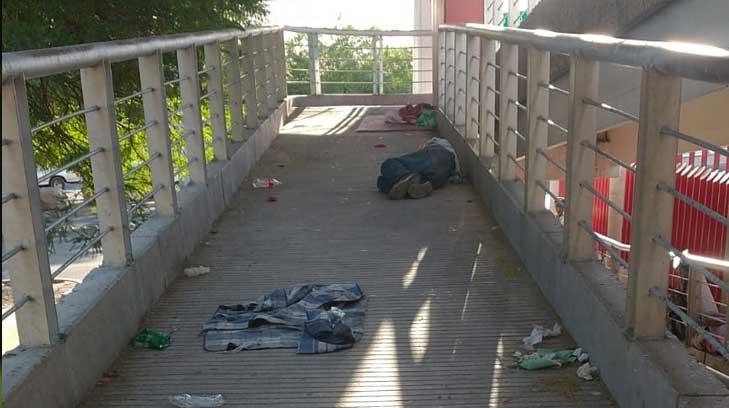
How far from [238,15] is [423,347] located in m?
5.22

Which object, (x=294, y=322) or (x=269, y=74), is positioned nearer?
(x=294, y=322)

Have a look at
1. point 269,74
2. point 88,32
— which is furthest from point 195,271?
point 269,74

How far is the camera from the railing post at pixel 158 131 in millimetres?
4289

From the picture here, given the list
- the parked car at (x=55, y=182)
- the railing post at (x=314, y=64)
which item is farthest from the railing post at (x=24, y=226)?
the railing post at (x=314, y=64)

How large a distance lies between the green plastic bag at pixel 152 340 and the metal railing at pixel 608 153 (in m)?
1.86

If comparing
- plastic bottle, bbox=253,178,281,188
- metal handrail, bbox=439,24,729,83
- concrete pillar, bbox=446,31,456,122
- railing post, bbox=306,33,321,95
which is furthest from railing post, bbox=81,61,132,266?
railing post, bbox=306,33,321,95

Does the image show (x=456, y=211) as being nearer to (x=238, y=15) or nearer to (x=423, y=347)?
(x=423, y=347)

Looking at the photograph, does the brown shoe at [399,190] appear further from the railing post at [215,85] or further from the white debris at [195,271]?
the white debris at [195,271]

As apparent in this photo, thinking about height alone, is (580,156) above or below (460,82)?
above

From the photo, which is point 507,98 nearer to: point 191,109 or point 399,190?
point 399,190

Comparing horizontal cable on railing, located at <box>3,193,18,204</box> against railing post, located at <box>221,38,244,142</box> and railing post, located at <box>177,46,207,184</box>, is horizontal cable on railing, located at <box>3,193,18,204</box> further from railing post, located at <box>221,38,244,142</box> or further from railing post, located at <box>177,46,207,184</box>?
railing post, located at <box>221,38,244,142</box>

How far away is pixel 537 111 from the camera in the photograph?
4219 mm

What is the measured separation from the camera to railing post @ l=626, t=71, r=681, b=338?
96.3 inches

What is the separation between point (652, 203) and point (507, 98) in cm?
257
